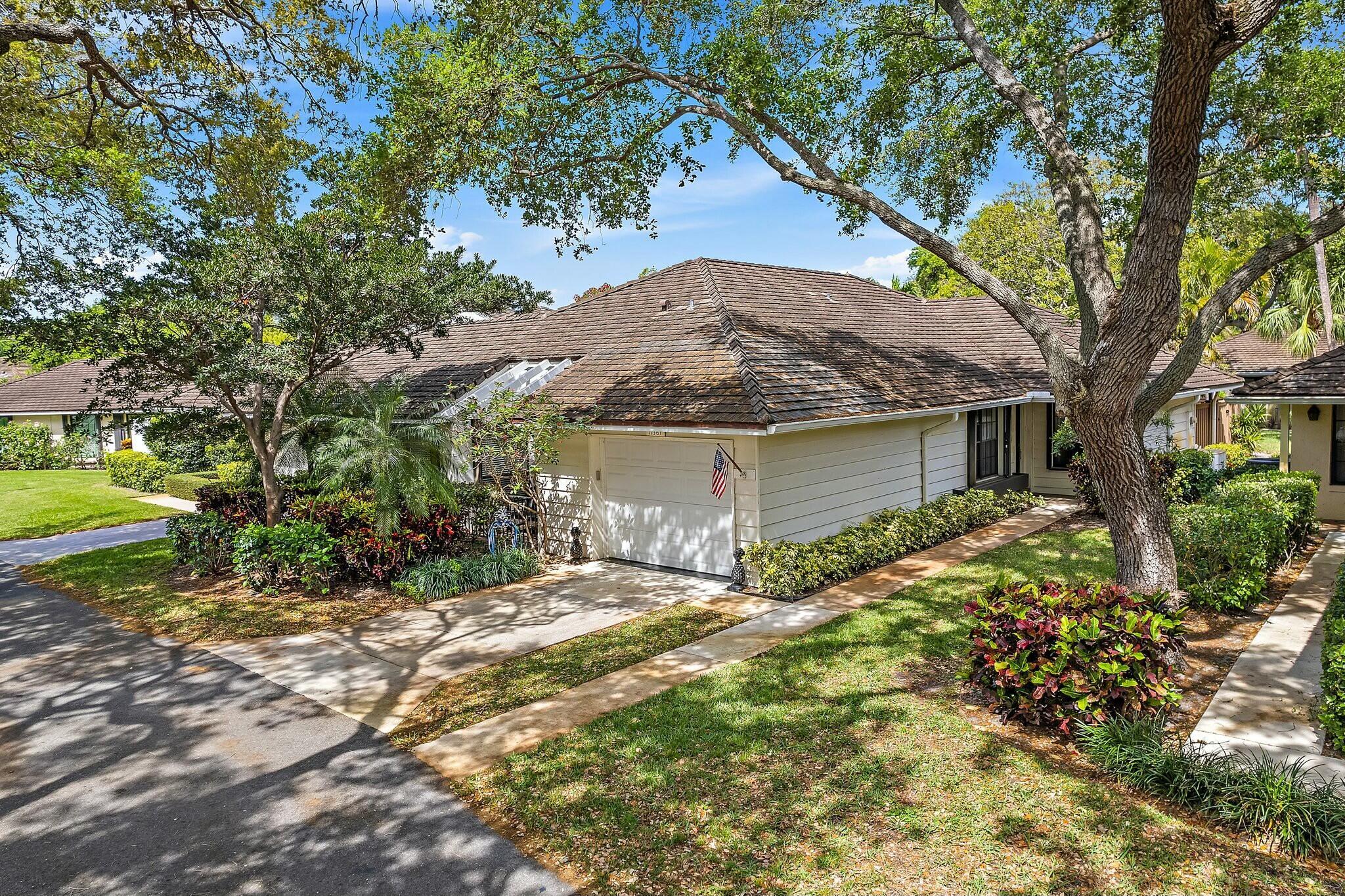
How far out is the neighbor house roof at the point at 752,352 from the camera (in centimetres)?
1179

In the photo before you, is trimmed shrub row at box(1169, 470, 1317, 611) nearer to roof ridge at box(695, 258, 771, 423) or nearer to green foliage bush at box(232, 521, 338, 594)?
roof ridge at box(695, 258, 771, 423)

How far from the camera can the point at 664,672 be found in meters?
8.01

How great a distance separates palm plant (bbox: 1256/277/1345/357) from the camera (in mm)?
22953

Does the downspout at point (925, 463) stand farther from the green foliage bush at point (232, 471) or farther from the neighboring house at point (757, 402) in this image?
the green foliage bush at point (232, 471)

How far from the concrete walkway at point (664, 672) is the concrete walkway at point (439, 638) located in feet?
2.53

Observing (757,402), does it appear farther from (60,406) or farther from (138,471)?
(60,406)

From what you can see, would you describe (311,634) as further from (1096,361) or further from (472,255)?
(1096,361)

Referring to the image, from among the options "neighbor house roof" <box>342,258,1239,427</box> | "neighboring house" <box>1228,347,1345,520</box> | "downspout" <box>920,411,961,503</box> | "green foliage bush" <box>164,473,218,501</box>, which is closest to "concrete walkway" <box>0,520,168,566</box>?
"green foliage bush" <box>164,473,218,501</box>

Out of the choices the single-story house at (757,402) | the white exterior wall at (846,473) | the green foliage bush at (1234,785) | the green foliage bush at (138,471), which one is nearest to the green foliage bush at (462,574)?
the single-story house at (757,402)

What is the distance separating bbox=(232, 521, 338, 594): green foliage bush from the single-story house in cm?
346

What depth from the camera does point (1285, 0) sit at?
218 inches

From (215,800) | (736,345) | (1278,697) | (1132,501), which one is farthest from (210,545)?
(1278,697)

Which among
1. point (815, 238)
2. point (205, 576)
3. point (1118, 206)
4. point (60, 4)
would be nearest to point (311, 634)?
point (205, 576)

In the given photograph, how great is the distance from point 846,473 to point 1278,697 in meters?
6.98
